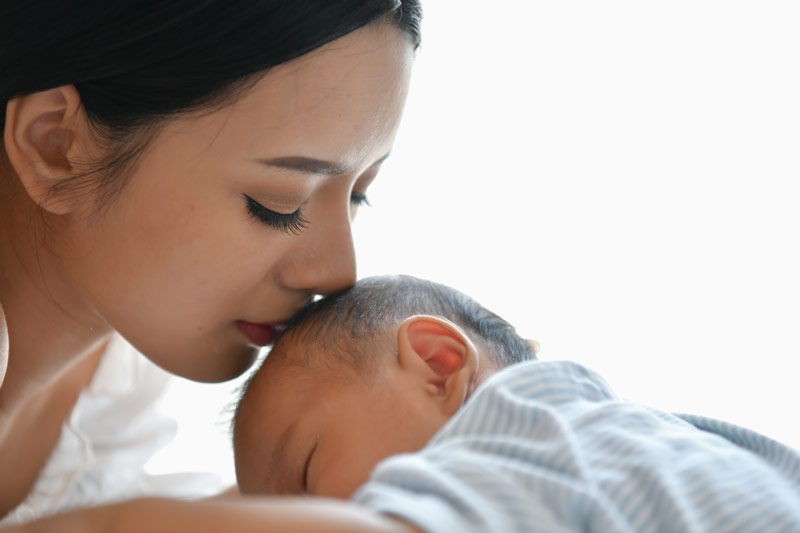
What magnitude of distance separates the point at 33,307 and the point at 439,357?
0.73m

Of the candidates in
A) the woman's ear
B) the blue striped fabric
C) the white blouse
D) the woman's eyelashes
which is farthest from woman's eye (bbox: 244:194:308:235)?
the white blouse

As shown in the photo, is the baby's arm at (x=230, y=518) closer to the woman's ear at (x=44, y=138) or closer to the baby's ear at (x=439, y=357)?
the baby's ear at (x=439, y=357)

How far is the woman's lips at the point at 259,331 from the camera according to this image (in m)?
1.33

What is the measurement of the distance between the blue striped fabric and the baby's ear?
17 centimetres

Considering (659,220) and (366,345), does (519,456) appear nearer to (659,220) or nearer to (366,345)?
(366,345)

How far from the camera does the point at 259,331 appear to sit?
134 cm

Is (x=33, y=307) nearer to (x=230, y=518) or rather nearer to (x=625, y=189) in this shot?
(x=230, y=518)

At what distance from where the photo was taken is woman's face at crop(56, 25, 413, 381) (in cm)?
115

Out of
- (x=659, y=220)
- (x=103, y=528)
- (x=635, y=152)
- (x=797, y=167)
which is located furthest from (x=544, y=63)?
(x=103, y=528)

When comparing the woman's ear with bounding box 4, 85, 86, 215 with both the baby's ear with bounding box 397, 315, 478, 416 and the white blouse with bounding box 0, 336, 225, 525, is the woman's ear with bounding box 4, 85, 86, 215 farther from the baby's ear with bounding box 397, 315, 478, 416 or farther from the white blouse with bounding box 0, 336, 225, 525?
the white blouse with bounding box 0, 336, 225, 525

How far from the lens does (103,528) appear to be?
75 cm

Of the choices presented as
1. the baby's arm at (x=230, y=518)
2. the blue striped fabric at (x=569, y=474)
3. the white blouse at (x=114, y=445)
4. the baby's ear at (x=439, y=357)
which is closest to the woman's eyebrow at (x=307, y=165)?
the baby's ear at (x=439, y=357)

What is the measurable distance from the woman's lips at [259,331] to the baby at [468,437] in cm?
6

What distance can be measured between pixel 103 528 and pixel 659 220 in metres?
1.55
